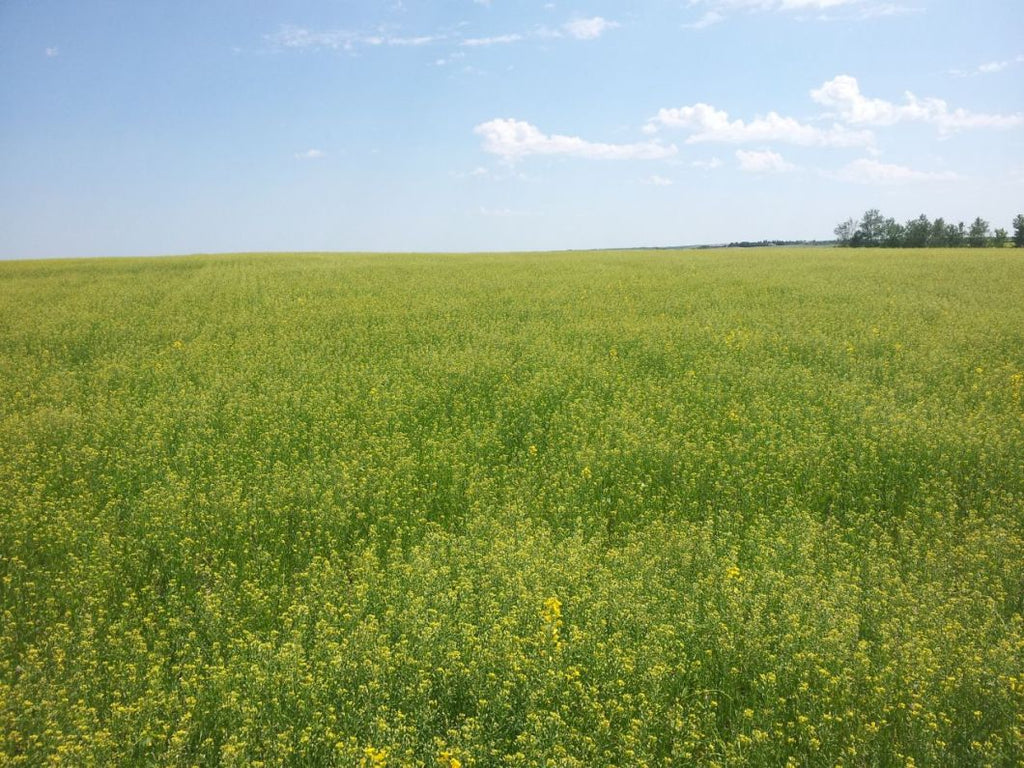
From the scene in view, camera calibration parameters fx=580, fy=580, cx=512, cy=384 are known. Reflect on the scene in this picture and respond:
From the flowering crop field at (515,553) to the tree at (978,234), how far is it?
6984 cm

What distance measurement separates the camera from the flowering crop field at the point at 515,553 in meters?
3.37

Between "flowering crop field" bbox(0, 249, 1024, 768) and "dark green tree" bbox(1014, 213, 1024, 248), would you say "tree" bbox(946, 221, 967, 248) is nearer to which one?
"dark green tree" bbox(1014, 213, 1024, 248)

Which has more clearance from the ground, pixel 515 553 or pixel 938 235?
pixel 938 235

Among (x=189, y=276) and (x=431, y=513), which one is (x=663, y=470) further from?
(x=189, y=276)

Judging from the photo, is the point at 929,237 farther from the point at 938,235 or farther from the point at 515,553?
the point at 515,553

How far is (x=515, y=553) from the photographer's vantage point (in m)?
4.96

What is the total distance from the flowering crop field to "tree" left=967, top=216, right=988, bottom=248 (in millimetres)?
69838

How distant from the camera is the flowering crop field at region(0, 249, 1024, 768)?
3.37 metres

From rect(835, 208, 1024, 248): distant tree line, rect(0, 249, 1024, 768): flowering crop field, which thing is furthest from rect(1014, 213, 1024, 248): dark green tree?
rect(0, 249, 1024, 768): flowering crop field

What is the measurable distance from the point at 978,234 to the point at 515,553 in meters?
87.2

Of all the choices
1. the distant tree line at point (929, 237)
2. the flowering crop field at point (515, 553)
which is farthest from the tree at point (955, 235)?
the flowering crop field at point (515, 553)

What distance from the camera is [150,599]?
4699mm

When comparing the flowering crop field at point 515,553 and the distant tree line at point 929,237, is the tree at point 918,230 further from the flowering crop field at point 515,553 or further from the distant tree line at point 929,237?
the flowering crop field at point 515,553

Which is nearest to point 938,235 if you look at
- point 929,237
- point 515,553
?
point 929,237
